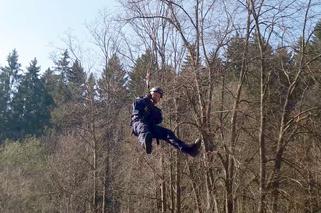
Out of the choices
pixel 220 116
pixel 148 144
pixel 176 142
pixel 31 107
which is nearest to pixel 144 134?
pixel 148 144

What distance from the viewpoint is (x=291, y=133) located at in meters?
15.7

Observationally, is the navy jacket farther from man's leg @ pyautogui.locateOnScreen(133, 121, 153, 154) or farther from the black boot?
the black boot

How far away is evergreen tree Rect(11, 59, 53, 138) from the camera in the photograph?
47.4m

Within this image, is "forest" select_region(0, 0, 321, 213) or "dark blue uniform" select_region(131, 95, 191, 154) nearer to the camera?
"dark blue uniform" select_region(131, 95, 191, 154)

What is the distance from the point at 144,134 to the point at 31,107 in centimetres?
4365

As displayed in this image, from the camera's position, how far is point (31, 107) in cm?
4934

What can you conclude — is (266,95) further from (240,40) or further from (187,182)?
(187,182)

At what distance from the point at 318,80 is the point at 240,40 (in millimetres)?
2935

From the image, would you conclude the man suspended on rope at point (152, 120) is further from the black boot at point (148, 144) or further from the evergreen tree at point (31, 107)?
the evergreen tree at point (31, 107)

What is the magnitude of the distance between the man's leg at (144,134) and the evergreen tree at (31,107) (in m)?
38.6

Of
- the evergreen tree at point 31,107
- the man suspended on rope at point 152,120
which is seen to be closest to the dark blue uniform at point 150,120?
the man suspended on rope at point 152,120

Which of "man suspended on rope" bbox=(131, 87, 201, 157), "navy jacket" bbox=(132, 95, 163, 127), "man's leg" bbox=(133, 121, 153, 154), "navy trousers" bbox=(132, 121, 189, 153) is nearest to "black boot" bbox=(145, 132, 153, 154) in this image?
"man's leg" bbox=(133, 121, 153, 154)

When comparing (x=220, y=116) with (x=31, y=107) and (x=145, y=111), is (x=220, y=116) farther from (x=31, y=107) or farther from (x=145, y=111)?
(x=31, y=107)

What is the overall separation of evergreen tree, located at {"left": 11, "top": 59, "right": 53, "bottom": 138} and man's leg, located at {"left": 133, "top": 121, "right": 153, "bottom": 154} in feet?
127
